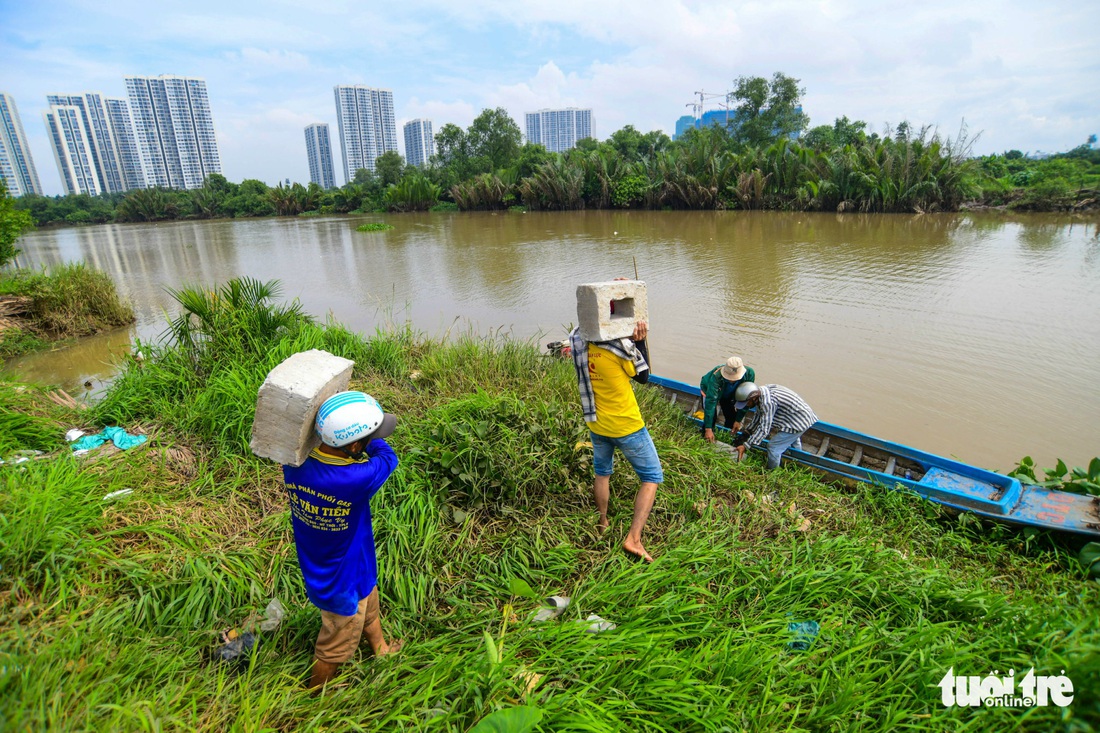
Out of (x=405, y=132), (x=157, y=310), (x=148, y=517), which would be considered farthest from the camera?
(x=405, y=132)

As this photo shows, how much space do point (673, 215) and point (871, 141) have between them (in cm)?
932

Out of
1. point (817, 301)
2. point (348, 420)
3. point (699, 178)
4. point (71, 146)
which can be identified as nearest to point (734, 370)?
point (348, 420)

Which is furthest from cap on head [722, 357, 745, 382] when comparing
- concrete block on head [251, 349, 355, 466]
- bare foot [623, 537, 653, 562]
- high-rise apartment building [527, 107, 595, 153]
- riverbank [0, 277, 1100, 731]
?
high-rise apartment building [527, 107, 595, 153]

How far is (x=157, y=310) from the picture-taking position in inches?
456

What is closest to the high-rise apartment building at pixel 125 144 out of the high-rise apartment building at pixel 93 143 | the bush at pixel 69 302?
the high-rise apartment building at pixel 93 143

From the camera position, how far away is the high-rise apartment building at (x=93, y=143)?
254 feet

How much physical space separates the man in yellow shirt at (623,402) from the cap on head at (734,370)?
1722 millimetres

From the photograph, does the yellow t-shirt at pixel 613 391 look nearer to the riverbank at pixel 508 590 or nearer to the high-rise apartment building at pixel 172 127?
the riverbank at pixel 508 590

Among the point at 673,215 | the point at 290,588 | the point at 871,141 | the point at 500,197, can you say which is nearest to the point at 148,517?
the point at 290,588

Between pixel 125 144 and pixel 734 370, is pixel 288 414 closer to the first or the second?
pixel 734 370

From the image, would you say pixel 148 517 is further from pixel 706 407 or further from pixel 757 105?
pixel 757 105

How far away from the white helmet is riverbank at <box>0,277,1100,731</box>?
944 mm

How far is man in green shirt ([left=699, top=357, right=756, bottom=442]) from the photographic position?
178 inches

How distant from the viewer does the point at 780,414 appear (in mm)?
4340
